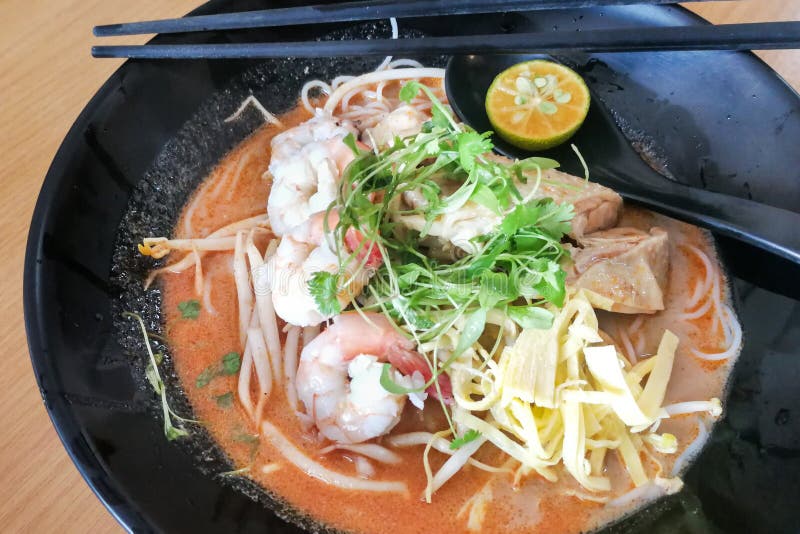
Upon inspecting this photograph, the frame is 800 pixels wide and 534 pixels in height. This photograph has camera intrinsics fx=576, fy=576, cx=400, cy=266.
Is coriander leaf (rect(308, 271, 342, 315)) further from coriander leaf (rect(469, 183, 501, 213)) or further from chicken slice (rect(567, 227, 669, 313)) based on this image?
chicken slice (rect(567, 227, 669, 313))

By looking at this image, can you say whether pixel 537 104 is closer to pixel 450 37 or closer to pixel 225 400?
pixel 450 37

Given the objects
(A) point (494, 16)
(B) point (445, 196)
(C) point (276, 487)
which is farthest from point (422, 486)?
(A) point (494, 16)

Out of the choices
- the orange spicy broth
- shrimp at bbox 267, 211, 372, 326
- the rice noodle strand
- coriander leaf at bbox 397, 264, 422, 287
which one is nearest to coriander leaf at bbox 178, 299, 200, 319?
the orange spicy broth

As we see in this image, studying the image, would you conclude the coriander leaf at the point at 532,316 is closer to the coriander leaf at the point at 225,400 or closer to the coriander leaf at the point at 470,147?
the coriander leaf at the point at 470,147

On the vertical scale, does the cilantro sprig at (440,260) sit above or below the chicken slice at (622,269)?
above

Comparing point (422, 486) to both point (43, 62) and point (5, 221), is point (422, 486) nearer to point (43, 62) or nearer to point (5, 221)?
point (5, 221)

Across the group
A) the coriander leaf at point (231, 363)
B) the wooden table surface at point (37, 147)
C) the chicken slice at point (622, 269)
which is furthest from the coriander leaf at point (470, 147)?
the wooden table surface at point (37, 147)
